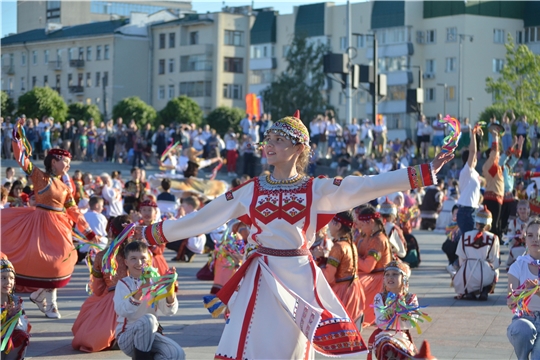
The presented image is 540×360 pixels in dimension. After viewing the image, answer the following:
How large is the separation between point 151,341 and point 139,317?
21.1 inches

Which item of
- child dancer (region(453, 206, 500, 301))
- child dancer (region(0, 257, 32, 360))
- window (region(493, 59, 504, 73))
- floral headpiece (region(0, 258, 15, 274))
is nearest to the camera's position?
child dancer (region(0, 257, 32, 360))

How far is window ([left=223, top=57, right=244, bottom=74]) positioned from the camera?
87375 millimetres

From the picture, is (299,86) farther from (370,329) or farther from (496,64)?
(370,329)

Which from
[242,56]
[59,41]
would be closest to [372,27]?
[242,56]

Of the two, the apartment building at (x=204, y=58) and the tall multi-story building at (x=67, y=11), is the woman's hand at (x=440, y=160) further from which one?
the tall multi-story building at (x=67, y=11)

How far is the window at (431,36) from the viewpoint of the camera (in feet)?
237

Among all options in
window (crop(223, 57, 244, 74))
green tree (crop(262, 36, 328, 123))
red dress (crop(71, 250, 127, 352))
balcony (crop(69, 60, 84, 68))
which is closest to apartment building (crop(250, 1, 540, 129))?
green tree (crop(262, 36, 328, 123))

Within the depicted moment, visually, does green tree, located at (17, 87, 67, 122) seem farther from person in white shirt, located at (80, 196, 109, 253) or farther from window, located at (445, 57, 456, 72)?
person in white shirt, located at (80, 196, 109, 253)

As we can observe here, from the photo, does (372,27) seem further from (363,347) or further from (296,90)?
(363,347)

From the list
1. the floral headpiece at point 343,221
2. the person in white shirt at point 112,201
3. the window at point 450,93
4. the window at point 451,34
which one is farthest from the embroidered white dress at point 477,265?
the window at point 450,93

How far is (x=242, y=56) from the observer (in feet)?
288

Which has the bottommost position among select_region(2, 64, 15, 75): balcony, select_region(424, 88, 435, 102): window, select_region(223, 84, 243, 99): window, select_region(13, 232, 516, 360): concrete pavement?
select_region(13, 232, 516, 360): concrete pavement

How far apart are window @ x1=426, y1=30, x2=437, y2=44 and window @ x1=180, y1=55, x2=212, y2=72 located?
21.5 meters

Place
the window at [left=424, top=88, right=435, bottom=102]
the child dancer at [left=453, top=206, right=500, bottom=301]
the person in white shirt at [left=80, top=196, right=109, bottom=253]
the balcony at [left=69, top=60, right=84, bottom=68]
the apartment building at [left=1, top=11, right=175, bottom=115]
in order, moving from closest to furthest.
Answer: the child dancer at [left=453, top=206, right=500, bottom=301]
the person in white shirt at [left=80, top=196, right=109, bottom=253]
the window at [left=424, top=88, right=435, bottom=102]
the apartment building at [left=1, top=11, right=175, bottom=115]
the balcony at [left=69, top=60, right=84, bottom=68]
